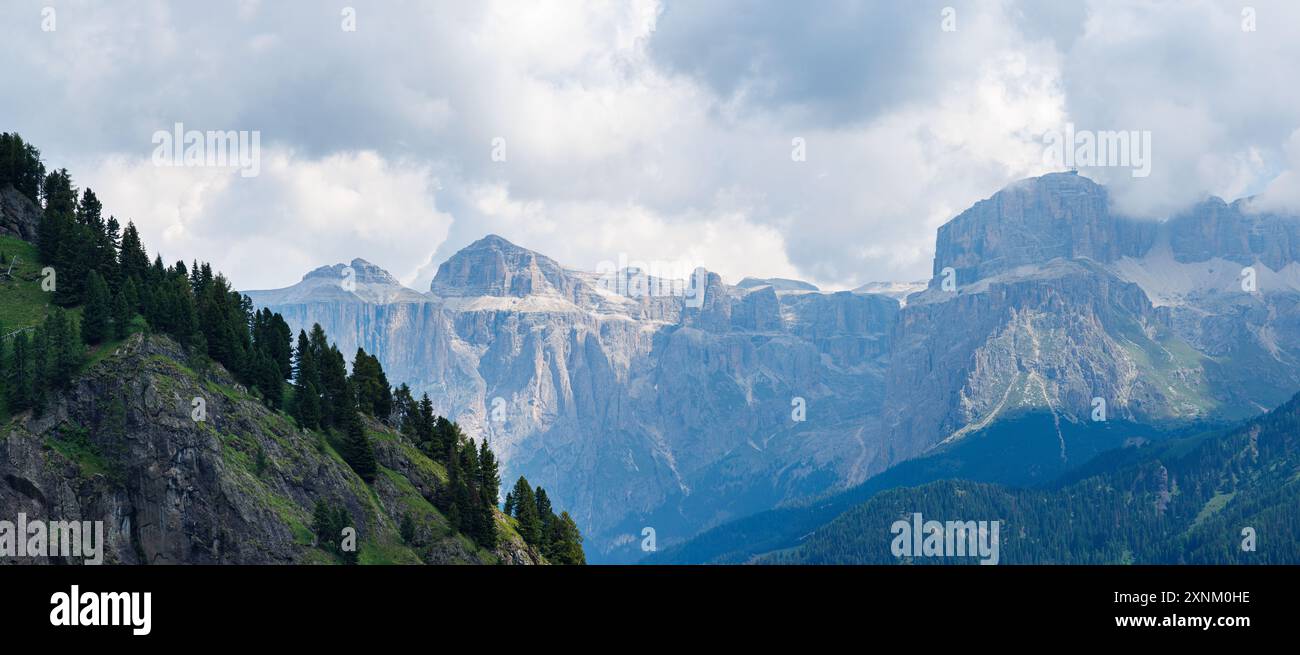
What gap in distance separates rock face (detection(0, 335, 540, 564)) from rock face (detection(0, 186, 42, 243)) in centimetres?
3178

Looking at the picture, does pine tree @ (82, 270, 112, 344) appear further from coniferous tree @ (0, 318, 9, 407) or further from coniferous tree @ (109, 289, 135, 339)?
coniferous tree @ (0, 318, 9, 407)

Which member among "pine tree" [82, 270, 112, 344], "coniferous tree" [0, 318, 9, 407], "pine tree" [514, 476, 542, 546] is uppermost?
"pine tree" [82, 270, 112, 344]

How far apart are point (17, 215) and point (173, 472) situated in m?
49.5

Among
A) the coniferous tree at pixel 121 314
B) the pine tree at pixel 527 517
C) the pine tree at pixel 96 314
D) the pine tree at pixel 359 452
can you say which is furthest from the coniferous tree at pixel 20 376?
the pine tree at pixel 527 517

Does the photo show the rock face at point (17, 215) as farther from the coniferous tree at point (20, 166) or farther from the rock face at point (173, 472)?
the rock face at point (173, 472)

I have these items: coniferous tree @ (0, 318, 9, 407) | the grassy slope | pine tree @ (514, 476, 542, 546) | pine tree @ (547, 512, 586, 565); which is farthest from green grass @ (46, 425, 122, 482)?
pine tree @ (547, 512, 586, 565)

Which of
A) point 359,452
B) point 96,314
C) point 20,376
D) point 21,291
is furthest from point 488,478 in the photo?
point 20,376

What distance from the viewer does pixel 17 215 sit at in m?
146

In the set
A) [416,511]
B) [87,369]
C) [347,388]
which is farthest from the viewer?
[347,388]

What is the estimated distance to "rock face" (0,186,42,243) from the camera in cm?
14400
